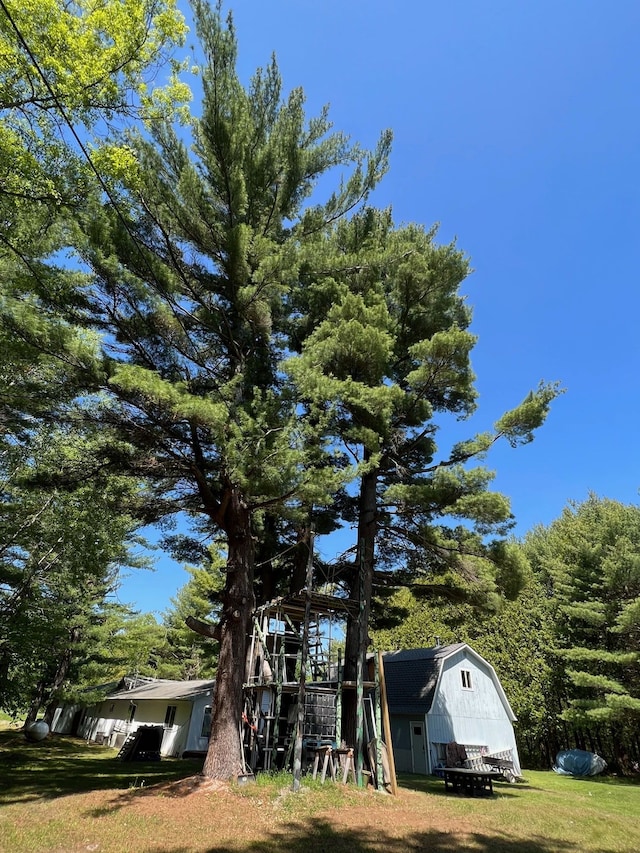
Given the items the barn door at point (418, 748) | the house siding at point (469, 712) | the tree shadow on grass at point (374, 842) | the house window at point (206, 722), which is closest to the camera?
the tree shadow on grass at point (374, 842)

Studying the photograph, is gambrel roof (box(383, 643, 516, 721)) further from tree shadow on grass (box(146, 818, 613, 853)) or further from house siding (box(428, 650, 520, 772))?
tree shadow on grass (box(146, 818, 613, 853))

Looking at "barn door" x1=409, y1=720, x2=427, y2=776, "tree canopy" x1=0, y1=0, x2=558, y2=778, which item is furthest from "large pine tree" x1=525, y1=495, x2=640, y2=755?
"tree canopy" x1=0, y1=0, x2=558, y2=778

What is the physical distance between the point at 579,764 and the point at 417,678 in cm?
888

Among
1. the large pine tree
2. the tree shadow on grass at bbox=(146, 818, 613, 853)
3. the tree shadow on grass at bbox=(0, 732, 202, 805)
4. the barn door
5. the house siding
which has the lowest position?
the tree shadow on grass at bbox=(146, 818, 613, 853)

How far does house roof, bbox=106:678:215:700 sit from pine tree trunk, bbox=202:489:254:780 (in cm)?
1196

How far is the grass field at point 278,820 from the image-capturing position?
6367 millimetres

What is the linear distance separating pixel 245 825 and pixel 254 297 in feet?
30.6

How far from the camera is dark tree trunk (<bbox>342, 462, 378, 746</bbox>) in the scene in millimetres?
11883

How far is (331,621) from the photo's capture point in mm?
13820

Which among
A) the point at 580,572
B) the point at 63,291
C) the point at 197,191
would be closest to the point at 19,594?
the point at 63,291

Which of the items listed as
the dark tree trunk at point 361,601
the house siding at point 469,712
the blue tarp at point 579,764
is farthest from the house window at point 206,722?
the blue tarp at point 579,764

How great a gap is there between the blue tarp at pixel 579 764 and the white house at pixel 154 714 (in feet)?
52.1

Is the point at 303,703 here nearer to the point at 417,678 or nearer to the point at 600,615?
the point at 417,678

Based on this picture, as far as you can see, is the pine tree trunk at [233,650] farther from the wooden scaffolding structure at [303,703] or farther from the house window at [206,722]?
the house window at [206,722]
